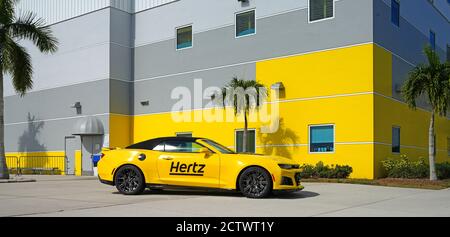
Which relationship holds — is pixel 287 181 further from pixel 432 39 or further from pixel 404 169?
pixel 432 39

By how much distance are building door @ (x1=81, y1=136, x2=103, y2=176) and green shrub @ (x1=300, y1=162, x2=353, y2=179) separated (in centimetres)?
1241

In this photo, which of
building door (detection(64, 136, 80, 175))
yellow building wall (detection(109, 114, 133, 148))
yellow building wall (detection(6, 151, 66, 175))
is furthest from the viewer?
yellow building wall (detection(6, 151, 66, 175))

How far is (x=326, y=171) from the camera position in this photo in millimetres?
20234

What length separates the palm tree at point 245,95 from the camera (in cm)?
2177

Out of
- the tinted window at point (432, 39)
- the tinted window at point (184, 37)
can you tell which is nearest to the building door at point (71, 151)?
the tinted window at point (184, 37)

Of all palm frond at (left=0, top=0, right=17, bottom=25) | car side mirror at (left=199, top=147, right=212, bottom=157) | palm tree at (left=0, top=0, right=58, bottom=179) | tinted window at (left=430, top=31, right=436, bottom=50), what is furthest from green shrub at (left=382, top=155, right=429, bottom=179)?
palm frond at (left=0, top=0, right=17, bottom=25)

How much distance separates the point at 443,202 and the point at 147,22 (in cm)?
1994

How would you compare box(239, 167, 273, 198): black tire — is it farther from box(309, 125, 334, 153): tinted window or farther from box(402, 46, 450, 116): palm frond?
box(309, 125, 334, 153): tinted window

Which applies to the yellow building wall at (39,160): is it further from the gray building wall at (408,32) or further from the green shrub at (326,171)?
the gray building wall at (408,32)

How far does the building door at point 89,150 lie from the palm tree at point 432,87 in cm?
1645

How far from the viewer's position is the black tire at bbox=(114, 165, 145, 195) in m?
13.0

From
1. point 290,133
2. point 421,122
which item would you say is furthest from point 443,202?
point 421,122
